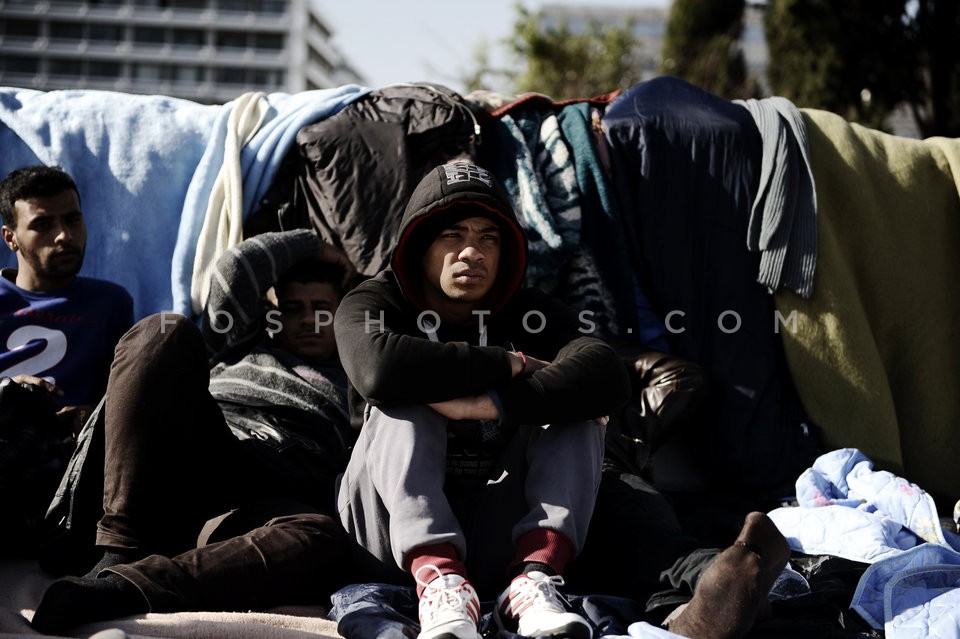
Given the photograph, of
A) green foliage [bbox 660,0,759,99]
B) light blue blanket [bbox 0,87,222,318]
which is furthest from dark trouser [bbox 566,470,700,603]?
green foliage [bbox 660,0,759,99]

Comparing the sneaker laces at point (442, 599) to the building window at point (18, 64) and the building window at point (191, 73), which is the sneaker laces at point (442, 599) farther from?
the building window at point (18, 64)

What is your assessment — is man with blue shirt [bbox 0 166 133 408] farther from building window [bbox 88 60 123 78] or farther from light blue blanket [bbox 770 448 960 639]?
building window [bbox 88 60 123 78]

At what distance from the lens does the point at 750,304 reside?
10.8ft

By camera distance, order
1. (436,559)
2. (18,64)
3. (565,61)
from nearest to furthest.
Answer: (436,559) < (565,61) < (18,64)

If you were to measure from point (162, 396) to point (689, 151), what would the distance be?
2100 millimetres

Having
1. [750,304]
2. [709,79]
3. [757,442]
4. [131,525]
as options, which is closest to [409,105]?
[750,304]

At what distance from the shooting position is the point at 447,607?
175cm

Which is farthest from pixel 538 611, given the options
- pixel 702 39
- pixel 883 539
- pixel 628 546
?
pixel 702 39

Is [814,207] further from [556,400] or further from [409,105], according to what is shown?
[556,400]

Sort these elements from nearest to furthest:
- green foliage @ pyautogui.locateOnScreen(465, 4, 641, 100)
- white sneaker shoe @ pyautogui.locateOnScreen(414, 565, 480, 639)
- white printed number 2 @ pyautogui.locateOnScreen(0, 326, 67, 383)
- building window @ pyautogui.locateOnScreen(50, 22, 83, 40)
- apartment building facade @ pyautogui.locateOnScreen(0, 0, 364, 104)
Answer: white sneaker shoe @ pyautogui.locateOnScreen(414, 565, 480, 639), white printed number 2 @ pyautogui.locateOnScreen(0, 326, 67, 383), green foliage @ pyautogui.locateOnScreen(465, 4, 641, 100), apartment building facade @ pyautogui.locateOnScreen(0, 0, 364, 104), building window @ pyautogui.locateOnScreen(50, 22, 83, 40)

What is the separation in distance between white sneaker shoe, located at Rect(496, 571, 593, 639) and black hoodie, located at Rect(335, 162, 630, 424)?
1.09ft

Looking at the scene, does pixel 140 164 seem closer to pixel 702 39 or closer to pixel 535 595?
pixel 535 595

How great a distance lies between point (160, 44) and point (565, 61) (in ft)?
189

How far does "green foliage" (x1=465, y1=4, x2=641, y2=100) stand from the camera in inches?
448
